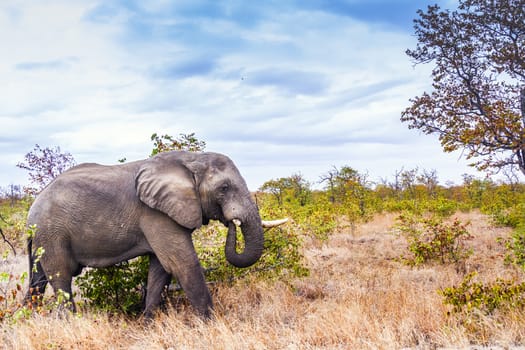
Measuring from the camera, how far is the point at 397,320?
5.50 meters

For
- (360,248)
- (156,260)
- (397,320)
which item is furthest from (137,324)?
(360,248)

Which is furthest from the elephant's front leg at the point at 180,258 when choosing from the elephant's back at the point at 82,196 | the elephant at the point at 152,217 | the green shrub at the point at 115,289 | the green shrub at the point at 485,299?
the green shrub at the point at 485,299

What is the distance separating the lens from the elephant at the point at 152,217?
6020 millimetres

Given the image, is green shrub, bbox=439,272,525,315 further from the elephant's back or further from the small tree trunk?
the small tree trunk

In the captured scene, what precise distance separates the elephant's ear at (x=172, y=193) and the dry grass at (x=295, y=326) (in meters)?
1.27

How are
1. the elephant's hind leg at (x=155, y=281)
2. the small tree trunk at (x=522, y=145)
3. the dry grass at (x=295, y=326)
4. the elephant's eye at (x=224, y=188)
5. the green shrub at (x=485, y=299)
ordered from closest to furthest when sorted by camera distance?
the dry grass at (x=295, y=326)
the green shrub at (x=485, y=299)
the elephant's eye at (x=224, y=188)
the elephant's hind leg at (x=155, y=281)
the small tree trunk at (x=522, y=145)

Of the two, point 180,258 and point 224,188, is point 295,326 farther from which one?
point 224,188

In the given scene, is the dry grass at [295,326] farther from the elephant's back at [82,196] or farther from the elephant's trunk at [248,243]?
the elephant's back at [82,196]

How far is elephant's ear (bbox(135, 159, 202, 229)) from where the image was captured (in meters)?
5.93


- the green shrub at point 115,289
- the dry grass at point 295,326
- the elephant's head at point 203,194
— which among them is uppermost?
the elephant's head at point 203,194

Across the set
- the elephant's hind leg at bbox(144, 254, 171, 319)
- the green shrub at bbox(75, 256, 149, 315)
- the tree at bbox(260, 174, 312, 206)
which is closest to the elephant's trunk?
the elephant's hind leg at bbox(144, 254, 171, 319)

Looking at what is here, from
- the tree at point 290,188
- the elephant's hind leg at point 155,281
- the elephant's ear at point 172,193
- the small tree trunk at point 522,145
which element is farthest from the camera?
the tree at point 290,188

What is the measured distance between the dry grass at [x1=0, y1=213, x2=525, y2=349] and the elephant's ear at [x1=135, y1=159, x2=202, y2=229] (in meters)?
1.27

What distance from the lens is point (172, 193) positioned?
594cm
